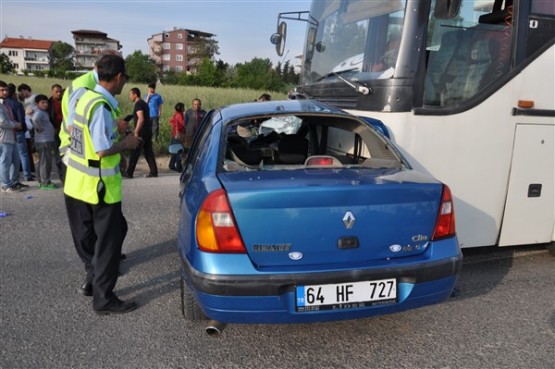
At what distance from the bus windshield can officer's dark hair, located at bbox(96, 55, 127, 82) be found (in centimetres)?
215

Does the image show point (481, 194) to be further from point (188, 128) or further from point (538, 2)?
point (188, 128)

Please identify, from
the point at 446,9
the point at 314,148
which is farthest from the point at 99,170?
the point at 446,9

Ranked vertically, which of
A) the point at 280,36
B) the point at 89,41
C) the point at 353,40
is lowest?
the point at 353,40

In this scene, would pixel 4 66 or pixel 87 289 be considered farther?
pixel 4 66

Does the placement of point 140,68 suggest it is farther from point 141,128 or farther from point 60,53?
point 141,128

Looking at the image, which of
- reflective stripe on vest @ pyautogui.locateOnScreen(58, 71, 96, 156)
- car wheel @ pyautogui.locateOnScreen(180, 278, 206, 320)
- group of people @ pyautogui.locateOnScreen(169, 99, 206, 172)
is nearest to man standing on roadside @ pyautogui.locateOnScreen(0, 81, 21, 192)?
group of people @ pyautogui.locateOnScreen(169, 99, 206, 172)

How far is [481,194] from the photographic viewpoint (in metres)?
3.97

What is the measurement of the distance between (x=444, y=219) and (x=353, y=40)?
2489mm

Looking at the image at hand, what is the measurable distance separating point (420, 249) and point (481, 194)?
167cm

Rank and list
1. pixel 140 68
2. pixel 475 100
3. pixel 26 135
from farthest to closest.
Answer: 1. pixel 140 68
2. pixel 26 135
3. pixel 475 100

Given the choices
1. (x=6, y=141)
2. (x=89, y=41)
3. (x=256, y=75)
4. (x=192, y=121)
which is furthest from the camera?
(x=89, y=41)

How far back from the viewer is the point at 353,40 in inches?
178

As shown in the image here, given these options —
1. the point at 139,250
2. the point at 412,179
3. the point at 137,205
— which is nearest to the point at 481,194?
the point at 412,179

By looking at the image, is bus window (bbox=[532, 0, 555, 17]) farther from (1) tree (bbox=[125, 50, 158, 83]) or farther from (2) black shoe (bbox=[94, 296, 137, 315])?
(1) tree (bbox=[125, 50, 158, 83])
